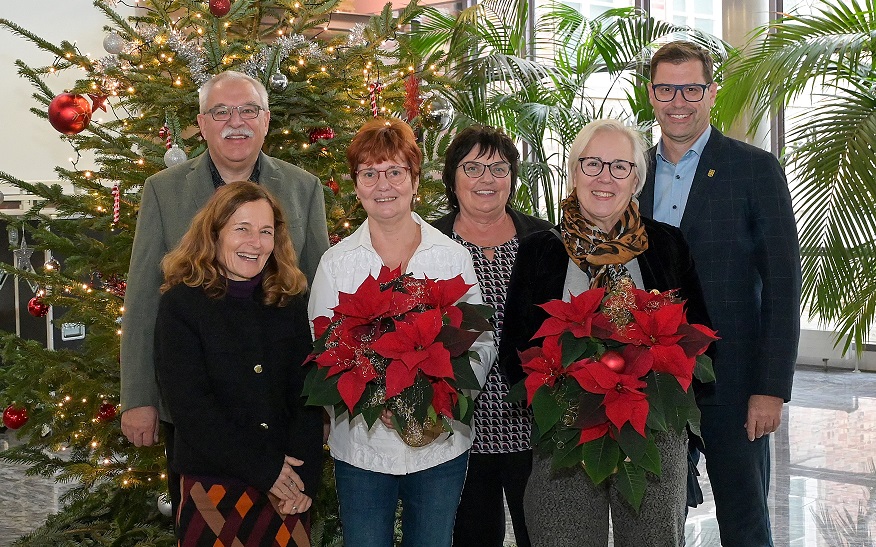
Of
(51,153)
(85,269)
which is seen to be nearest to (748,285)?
(85,269)

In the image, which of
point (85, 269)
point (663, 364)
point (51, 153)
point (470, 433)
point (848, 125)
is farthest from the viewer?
point (51, 153)

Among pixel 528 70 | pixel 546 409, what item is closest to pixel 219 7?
pixel 546 409

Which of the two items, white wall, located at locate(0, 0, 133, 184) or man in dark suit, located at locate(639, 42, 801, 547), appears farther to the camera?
white wall, located at locate(0, 0, 133, 184)

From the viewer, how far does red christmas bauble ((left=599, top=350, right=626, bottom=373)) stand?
181 centimetres

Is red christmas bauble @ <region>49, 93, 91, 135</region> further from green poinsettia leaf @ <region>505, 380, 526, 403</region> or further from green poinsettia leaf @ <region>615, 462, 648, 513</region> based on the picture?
green poinsettia leaf @ <region>615, 462, 648, 513</region>

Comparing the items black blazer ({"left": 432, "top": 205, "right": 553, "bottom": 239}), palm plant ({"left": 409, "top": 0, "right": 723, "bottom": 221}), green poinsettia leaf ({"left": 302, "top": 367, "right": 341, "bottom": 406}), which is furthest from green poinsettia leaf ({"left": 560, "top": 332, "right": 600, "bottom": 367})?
palm plant ({"left": 409, "top": 0, "right": 723, "bottom": 221})

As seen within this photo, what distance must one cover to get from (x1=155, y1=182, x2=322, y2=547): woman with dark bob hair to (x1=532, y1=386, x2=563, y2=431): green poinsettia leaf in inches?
25.5

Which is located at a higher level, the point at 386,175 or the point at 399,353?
the point at 386,175

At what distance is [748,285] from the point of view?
2527 mm

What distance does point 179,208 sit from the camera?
2.55 meters

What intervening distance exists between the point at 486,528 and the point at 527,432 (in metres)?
0.31

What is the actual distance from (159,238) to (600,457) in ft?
4.63

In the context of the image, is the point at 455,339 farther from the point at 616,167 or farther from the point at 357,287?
the point at 616,167

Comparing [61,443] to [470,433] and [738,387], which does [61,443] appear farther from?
[738,387]
